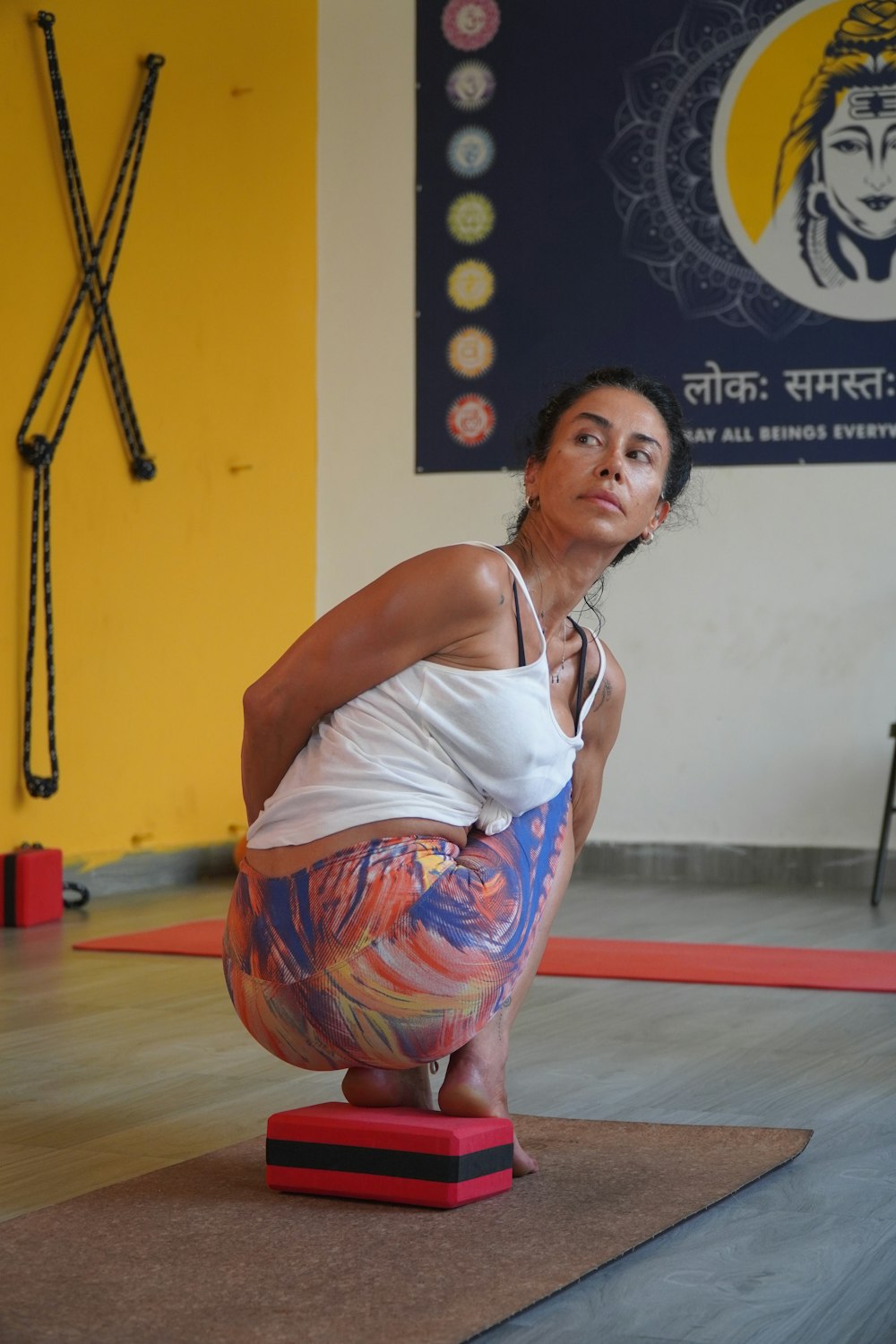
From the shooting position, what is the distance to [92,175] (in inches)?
182

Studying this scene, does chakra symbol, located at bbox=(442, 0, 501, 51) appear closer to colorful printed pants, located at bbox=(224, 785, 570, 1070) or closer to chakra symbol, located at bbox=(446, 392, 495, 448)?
chakra symbol, located at bbox=(446, 392, 495, 448)

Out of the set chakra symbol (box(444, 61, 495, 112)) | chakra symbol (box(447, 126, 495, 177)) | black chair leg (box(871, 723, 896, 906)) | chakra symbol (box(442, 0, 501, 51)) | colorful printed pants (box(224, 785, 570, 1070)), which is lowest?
black chair leg (box(871, 723, 896, 906))

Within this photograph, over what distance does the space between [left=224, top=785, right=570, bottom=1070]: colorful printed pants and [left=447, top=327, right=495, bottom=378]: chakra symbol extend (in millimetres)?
3925

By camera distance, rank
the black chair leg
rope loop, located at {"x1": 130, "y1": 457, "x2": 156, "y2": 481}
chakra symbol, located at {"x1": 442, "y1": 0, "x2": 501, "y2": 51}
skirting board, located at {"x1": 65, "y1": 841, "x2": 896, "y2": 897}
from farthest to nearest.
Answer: chakra symbol, located at {"x1": 442, "y1": 0, "x2": 501, "y2": 51} → skirting board, located at {"x1": 65, "y1": 841, "x2": 896, "y2": 897} → rope loop, located at {"x1": 130, "y1": 457, "x2": 156, "y2": 481} → the black chair leg

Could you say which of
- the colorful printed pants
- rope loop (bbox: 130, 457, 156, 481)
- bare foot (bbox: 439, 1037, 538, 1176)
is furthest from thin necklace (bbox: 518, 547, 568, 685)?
rope loop (bbox: 130, 457, 156, 481)

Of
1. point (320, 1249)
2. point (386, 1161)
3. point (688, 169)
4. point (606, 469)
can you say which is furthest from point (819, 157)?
point (320, 1249)

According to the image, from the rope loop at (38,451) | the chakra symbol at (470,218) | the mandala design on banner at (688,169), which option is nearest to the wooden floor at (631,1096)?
the rope loop at (38,451)

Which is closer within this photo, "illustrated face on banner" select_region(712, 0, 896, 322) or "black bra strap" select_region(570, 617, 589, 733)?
"black bra strap" select_region(570, 617, 589, 733)

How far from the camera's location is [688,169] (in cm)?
530

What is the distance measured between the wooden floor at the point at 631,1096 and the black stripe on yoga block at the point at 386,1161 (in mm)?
195

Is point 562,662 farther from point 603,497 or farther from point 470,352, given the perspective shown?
point 470,352

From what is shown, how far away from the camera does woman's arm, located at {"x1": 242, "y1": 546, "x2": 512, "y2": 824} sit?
66.5 inches

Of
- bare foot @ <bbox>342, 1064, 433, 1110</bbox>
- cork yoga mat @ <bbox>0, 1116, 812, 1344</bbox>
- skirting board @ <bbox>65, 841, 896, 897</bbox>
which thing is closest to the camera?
cork yoga mat @ <bbox>0, 1116, 812, 1344</bbox>

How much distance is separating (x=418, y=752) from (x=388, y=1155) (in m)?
0.40
